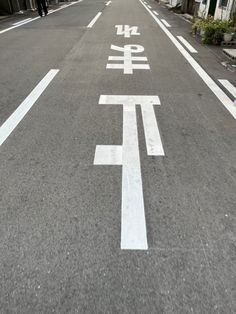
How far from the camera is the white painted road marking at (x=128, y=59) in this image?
724 cm

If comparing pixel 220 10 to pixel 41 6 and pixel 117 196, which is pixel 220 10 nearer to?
pixel 41 6

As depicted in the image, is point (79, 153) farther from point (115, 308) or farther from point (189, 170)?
point (115, 308)

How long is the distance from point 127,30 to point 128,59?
5.44m

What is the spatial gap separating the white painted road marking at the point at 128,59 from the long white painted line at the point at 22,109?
1.76 m

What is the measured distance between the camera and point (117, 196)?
290cm

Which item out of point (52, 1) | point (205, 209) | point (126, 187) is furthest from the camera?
point (52, 1)

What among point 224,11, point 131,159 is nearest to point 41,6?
point 224,11

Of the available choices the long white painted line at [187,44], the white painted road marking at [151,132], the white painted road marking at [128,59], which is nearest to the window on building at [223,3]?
the long white painted line at [187,44]

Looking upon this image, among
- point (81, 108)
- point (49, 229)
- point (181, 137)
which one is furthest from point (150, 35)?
point (49, 229)

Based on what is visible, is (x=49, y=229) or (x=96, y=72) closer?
(x=49, y=229)

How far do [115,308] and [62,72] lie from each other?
19.2 feet

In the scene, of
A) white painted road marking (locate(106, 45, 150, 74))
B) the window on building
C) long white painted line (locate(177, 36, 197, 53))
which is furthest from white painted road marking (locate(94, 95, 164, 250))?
the window on building

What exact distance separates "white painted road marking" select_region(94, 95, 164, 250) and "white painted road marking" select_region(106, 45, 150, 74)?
2.13m

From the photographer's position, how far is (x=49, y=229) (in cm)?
252
